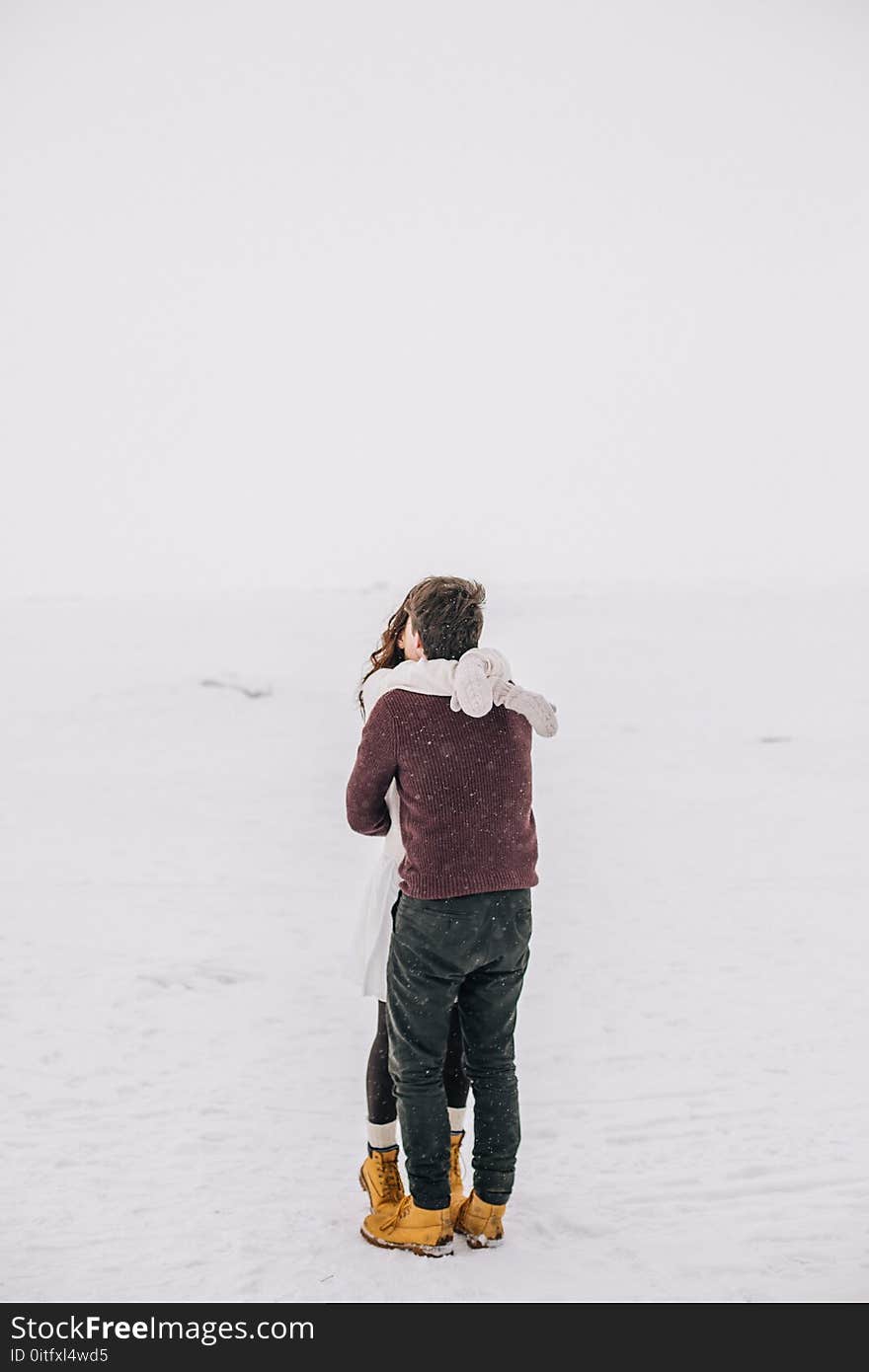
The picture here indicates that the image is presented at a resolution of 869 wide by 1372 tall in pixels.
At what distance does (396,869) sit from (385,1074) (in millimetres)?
663

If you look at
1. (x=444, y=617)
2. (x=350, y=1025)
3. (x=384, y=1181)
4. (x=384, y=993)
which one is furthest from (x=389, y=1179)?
(x=350, y=1025)

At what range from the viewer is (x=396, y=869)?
11.7ft

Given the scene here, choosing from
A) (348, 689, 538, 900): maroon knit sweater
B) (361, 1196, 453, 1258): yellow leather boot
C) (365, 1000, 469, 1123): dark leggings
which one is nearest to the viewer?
(348, 689, 538, 900): maroon knit sweater

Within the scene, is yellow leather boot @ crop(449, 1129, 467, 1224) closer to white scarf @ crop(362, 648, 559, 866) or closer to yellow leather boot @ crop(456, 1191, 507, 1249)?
yellow leather boot @ crop(456, 1191, 507, 1249)

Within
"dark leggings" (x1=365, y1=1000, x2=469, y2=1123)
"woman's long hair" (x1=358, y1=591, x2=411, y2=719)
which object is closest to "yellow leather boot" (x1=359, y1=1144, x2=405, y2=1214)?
"dark leggings" (x1=365, y1=1000, x2=469, y2=1123)

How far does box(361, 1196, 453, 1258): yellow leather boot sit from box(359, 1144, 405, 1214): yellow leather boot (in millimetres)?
37

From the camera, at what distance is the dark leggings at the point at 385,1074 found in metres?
3.64

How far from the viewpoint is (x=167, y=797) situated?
1326 centimetres

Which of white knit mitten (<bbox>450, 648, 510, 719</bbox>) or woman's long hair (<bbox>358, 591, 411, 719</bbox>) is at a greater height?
woman's long hair (<bbox>358, 591, 411, 719</bbox>)

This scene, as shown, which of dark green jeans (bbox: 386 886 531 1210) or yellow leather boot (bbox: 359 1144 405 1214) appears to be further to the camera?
yellow leather boot (bbox: 359 1144 405 1214)

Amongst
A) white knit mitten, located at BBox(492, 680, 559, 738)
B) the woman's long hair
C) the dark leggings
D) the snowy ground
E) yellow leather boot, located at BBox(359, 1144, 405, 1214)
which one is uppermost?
the woman's long hair

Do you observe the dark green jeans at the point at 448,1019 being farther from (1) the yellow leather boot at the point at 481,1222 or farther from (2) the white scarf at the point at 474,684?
(2) the white scarf at the point at 474,684

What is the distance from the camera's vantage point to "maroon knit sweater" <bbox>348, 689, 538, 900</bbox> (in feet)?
11.0

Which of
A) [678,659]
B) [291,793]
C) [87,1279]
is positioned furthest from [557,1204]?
[678,659]
